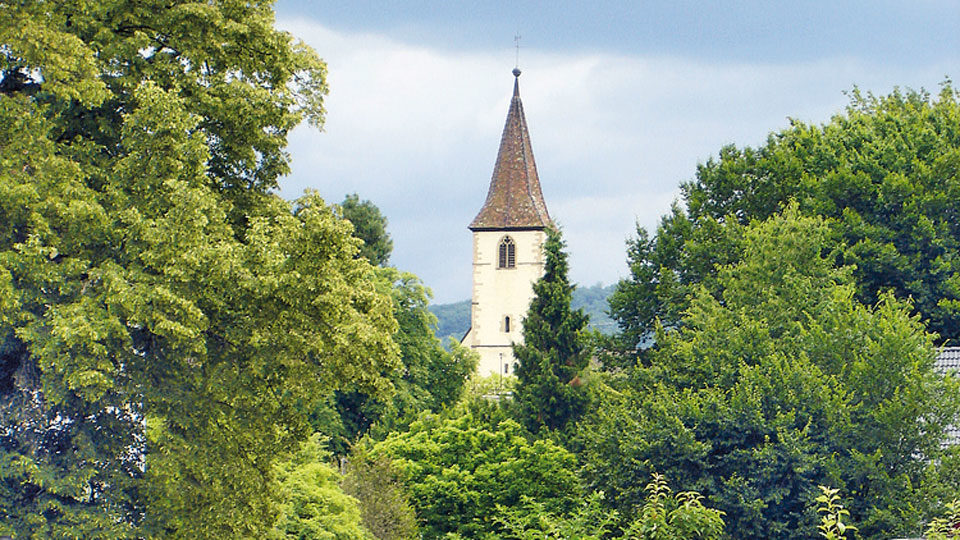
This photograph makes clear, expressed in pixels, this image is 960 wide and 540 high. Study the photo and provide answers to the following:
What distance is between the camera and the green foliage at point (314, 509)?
26.3 m

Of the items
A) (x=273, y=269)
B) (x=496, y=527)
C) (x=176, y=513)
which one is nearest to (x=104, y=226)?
(x=273, y=269)

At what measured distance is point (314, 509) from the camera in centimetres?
2672

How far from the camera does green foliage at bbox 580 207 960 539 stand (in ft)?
88.5

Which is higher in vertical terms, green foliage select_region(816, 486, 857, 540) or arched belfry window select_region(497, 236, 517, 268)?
arched belfry window select_region(497, 236, 517, 268)

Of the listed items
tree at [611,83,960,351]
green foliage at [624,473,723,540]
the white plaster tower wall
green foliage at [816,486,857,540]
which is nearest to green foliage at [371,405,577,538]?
tree at [611,83,960,351]

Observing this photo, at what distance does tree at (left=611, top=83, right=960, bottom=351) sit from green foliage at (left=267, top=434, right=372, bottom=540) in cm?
1369

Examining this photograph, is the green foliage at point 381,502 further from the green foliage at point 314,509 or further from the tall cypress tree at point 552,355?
the tall cypress tree at point 552,355

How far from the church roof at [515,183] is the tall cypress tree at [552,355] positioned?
4647 cm

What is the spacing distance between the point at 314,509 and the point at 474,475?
8971mm

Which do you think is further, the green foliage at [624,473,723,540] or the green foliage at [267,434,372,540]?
the green foliage at [267,434,372,540]

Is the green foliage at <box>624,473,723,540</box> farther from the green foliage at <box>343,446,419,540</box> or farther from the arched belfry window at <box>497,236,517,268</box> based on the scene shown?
the arched belfry window at <box>497,236,517,268</box>

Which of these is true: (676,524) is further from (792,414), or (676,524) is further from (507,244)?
(507,244)

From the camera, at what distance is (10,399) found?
73.3ft

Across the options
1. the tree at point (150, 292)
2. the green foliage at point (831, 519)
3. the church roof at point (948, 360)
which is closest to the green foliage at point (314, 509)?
the tree at point (150, 292)
